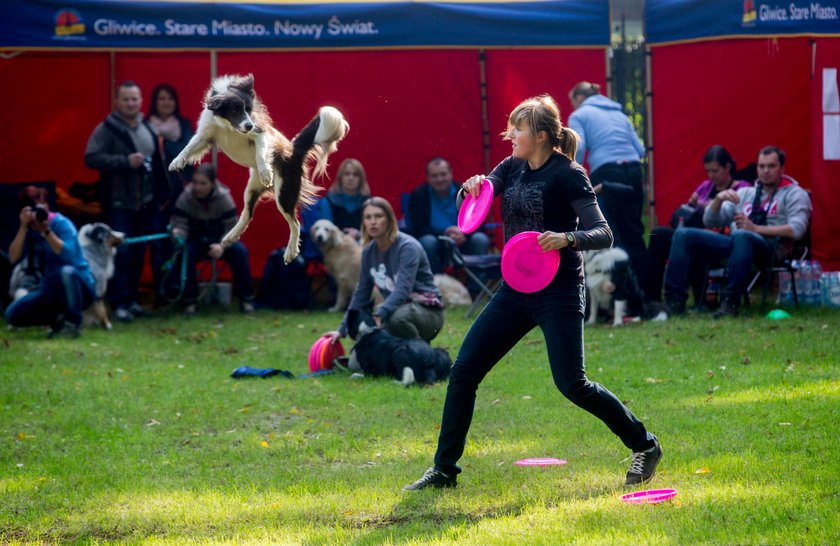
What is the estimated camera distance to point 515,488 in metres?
5.36

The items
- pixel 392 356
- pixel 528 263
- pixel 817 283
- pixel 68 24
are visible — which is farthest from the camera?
pixel 817 283

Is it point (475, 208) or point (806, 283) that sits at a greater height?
point (475, 208)

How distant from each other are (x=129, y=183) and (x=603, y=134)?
14.6 ft

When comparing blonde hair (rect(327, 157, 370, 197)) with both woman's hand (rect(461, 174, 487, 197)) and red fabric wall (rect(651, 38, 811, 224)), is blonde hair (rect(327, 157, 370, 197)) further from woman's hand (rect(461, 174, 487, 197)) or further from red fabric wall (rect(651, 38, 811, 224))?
woman's hand (rect(461, 174, 487, 197))

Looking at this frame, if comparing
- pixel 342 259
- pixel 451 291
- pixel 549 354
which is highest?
pixel 549 354

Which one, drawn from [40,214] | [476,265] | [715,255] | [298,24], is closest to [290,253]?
[298,24]

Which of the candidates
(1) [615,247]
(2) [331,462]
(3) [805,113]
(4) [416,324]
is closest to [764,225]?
(1) [615,247]

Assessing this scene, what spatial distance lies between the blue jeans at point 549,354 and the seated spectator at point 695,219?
573cm

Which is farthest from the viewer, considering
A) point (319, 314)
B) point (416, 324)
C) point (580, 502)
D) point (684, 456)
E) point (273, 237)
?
point (273, 237)

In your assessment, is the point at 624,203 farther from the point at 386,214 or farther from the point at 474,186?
the point at 474,186

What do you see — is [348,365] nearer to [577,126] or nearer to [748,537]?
[577,126]

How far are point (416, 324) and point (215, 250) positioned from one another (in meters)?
2.03

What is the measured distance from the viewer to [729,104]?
1245 cm

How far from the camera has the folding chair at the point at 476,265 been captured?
11.4 metres
